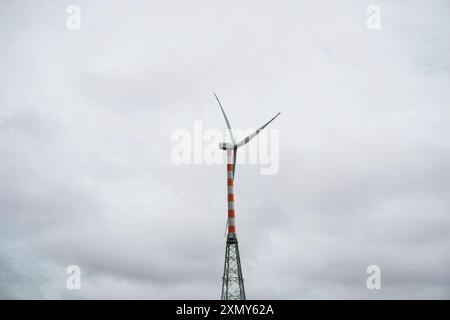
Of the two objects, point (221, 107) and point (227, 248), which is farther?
point (221, 107)

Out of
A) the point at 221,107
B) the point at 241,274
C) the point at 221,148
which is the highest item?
the point at 221,107
